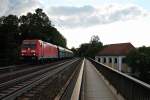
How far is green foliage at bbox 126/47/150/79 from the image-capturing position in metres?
84.5

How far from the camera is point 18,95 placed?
14.9 m

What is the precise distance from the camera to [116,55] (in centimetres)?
12075

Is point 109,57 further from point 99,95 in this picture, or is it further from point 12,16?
point 99,95

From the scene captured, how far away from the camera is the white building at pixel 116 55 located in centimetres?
11562

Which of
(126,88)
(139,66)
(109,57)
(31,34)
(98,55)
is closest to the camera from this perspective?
(126,88)

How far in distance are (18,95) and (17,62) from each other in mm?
36768

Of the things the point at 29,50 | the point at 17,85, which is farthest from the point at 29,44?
the point at 17,85

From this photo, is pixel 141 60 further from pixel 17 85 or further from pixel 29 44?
pixel 17 85

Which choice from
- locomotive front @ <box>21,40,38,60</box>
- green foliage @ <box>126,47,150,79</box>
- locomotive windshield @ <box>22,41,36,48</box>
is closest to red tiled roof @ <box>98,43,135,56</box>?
green foliage @ <box>126,47,150,79</box>

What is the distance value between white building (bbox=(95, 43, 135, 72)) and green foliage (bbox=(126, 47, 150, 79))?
16.6 m

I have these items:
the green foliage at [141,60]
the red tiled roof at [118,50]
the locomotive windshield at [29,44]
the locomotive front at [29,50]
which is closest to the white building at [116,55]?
the red tiled roof at [118,50]

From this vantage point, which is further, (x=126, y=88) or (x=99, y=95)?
(x=99, y=95)

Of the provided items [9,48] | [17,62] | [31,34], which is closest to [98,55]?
[31,34]

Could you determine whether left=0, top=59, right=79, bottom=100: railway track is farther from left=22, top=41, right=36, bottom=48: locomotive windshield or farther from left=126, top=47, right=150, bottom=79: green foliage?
left=126, top=47, right=150, bottom=79: green foliage
